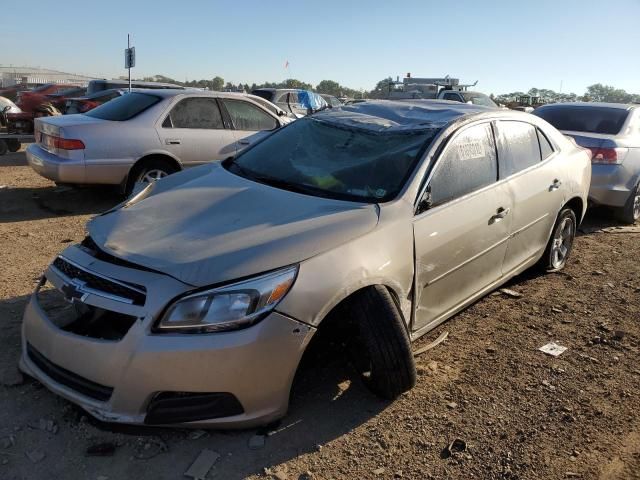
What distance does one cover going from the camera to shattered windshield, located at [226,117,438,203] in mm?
3314

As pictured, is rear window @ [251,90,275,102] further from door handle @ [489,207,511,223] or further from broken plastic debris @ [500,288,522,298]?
door handle @ [489,207,511,223]

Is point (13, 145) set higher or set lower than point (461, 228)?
lower

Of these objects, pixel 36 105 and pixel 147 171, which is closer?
pixel 147 171

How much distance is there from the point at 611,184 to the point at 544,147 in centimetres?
286

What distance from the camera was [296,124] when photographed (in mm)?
4289

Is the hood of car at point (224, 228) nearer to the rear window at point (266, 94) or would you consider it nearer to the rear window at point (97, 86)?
the rear window at point (266, 94)

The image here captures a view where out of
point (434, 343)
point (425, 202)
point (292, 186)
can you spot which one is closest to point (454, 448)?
point (434, 343)

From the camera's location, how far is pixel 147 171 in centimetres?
708

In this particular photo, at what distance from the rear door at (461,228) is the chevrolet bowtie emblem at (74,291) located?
1719mm

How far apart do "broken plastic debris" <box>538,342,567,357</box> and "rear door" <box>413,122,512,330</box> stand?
0.56 m

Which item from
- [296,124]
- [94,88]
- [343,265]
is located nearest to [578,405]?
[343,265]

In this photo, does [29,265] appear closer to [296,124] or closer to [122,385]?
[296,124]

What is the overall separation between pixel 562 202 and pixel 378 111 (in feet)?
6.18

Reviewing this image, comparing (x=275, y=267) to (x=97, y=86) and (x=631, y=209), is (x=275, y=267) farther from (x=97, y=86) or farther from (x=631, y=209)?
(x=97, y=86)
